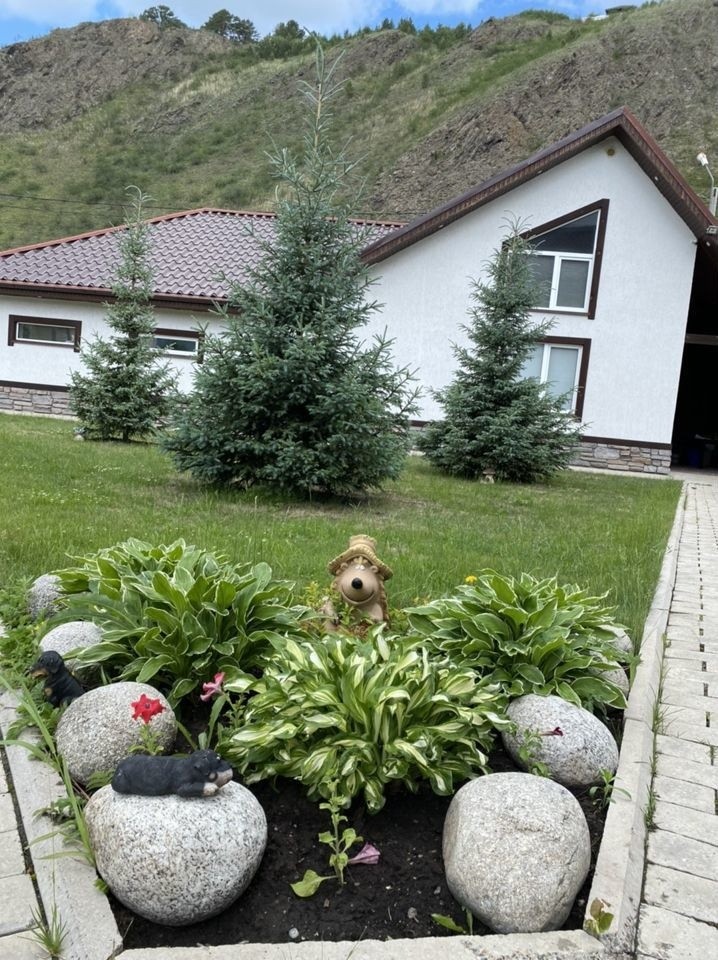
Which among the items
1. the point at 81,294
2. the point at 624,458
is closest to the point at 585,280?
the point at 624,458

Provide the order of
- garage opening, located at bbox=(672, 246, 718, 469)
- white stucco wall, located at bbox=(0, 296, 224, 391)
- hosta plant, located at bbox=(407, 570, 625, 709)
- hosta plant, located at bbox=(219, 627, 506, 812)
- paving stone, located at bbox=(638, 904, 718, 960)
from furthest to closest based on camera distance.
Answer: garage opening, located at bbox=(672, 246, 718, 469) < white stucco wall, located at bbox=(0, 296, 224, 391) < hosta plant, located at bbox=(407, 570, 625, 709) < hosta plant, located at bbox=(219, 627, 506, 812) < paving stone, located at bbox=(638, 904, 718, 960)

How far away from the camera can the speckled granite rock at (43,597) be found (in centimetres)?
389

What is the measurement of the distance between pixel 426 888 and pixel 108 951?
0.86 m

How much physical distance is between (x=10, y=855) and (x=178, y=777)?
584 mm

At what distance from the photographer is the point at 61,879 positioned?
2.17 metres

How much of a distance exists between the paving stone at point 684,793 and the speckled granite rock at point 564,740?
0.22m

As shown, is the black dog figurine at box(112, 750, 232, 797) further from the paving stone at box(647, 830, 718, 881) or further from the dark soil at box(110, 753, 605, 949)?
the paving stone at box(647, 830, 718, 881)

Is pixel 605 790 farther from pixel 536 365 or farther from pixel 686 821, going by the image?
pixel 536 365

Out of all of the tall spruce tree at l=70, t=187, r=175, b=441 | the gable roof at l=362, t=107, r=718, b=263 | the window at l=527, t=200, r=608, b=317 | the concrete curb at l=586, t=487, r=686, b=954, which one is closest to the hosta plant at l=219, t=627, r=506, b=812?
the concrete curb at l=586, t=487, r=686, b=954

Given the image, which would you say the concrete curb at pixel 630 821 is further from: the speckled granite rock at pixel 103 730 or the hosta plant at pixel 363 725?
the speckled granite rock at pixel 103 730

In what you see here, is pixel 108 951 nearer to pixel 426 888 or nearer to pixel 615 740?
pixel 426 888

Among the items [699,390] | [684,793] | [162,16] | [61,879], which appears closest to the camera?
[61,879]

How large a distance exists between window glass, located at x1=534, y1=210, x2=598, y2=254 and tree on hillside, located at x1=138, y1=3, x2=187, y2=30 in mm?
77100

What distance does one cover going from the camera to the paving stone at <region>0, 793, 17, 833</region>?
244 centimetres
